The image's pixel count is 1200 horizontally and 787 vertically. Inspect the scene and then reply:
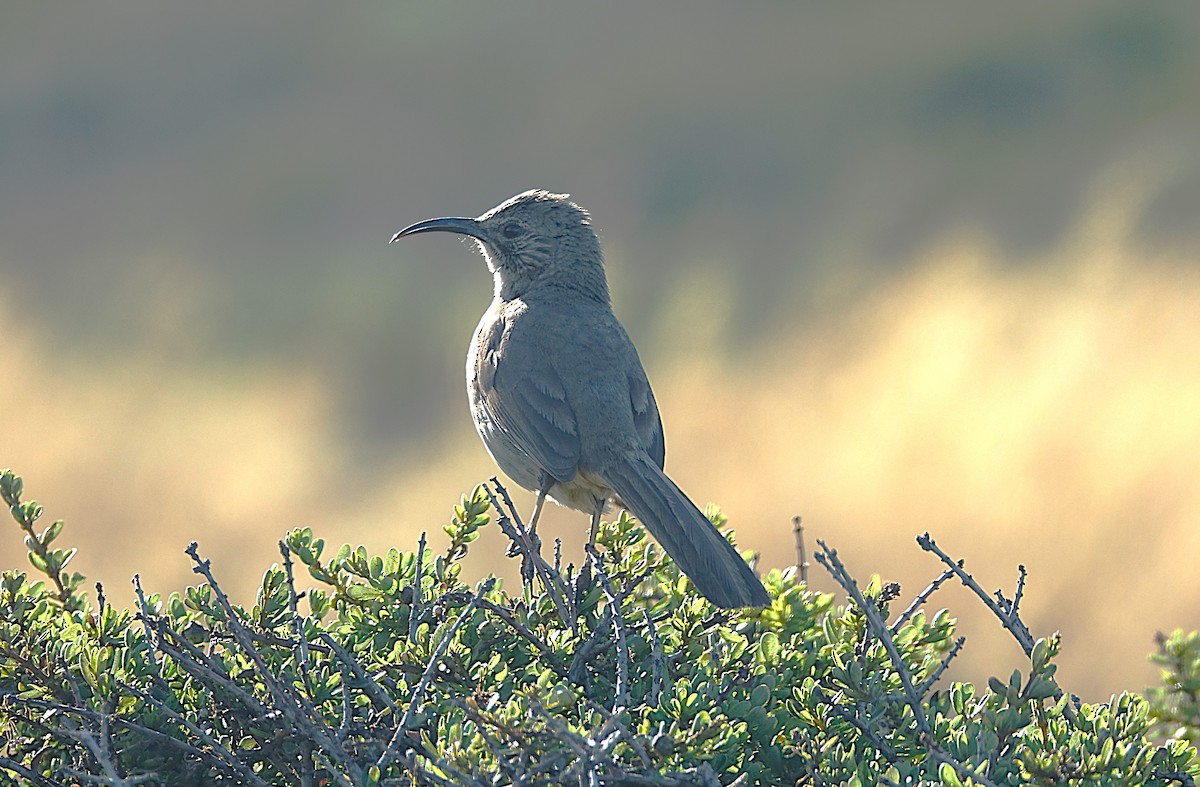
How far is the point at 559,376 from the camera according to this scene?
→ 4395 mm

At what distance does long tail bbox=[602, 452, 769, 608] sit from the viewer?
2869 mm

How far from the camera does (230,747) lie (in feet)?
7.73

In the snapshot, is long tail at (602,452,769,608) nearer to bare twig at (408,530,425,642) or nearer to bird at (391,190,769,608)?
bird at (391,190,769,608)

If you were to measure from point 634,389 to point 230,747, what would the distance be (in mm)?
2356

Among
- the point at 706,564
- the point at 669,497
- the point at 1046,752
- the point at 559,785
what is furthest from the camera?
the point at 669,497

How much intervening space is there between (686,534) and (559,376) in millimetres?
1268

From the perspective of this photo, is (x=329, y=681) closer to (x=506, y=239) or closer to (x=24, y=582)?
(x=24, y=582)

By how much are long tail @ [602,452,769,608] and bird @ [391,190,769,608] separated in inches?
0.4

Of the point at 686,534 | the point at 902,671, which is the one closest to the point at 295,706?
the point at 902,671

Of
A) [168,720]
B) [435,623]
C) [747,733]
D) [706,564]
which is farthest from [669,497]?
[168,720]

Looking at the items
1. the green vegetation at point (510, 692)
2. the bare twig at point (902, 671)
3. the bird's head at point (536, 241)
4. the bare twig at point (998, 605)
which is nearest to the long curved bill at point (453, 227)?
the bird's head at point (536, 241)

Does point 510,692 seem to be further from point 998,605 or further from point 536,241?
point 536,241

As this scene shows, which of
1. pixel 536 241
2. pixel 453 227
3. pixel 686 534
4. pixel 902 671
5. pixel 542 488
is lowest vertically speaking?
pixel 902 671

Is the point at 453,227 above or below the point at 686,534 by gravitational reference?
above
